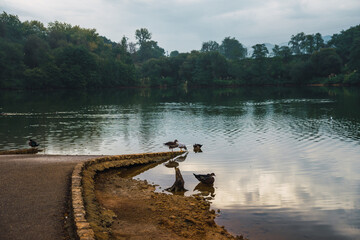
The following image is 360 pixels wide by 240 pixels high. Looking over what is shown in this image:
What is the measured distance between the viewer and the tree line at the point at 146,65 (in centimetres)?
10896

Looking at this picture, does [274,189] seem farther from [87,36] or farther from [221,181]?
[87,36]

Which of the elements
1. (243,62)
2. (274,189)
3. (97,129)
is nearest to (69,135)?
(97,129)

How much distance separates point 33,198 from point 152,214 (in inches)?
149

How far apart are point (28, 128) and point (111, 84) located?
4057 inches

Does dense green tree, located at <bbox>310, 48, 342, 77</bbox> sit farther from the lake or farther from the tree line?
the lake

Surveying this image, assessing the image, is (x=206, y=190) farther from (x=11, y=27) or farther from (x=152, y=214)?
(x=11, y=27)

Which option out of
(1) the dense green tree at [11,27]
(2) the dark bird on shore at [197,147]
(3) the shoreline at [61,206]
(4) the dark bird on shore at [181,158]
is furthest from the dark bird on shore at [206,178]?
(1) the dense green tree at [11,27]

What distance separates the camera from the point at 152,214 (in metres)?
11.1

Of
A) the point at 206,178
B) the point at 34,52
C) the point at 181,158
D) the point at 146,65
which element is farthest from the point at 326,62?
the point at 206,178

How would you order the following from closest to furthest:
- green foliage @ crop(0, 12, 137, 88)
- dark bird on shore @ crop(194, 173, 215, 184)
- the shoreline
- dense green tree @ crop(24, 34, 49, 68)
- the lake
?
1. the shoreline
2. the lake
3. dark bird on shore @ crop(194, 173, 215, 184)
4. green foliage @ crop(0, 12, 137, 88)
5. dense green tree @ crop(24, 34, 49, 68)

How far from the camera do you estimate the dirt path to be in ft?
27.2

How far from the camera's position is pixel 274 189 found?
1506 centimetres

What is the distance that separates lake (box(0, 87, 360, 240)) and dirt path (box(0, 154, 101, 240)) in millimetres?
4910

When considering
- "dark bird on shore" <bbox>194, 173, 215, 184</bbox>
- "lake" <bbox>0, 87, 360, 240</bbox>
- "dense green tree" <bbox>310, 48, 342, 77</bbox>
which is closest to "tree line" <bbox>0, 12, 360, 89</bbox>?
"dense green tree" <bbox>310, 48, 342, 77</bbox>
